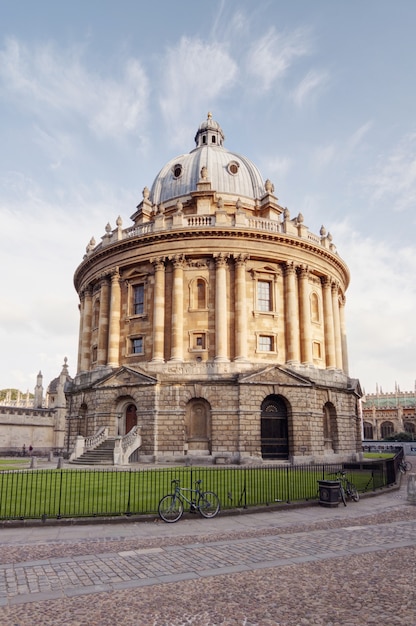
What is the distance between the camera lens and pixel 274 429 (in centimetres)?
→ 3366

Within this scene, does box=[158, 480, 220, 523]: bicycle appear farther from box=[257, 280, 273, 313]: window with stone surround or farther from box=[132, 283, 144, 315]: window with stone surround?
box=[132, 283, 144, 315]: window with stone surround

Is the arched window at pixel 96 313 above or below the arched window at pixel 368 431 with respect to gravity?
above

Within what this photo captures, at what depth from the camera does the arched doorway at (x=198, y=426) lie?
32500mm

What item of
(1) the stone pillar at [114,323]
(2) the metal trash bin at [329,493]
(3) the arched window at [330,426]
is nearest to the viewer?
(2) the metal trash bin at [329,493]

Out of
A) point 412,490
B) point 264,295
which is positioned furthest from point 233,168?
point 412,490

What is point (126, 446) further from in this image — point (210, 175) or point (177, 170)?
point (177, 170)

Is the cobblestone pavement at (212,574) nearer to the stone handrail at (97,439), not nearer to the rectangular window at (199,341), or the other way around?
the stone handrail at (97,439)

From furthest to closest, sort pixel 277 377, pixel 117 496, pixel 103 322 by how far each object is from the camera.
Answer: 1. pixel 103 322
2. pixel 277 377
3. pixel 117 496

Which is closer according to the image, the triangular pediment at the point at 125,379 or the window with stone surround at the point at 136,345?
the triangular pediment at the point at 125,379

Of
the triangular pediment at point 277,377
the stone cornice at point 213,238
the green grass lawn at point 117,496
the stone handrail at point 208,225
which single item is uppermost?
the stone handrail at point 208,225

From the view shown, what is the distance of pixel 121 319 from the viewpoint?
38094 mm

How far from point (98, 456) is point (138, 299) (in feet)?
41.2

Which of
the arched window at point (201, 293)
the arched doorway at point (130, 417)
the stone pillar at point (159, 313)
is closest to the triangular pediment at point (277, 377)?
the stone pillar at point (159, 313)

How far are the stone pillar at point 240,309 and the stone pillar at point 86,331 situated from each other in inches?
559
